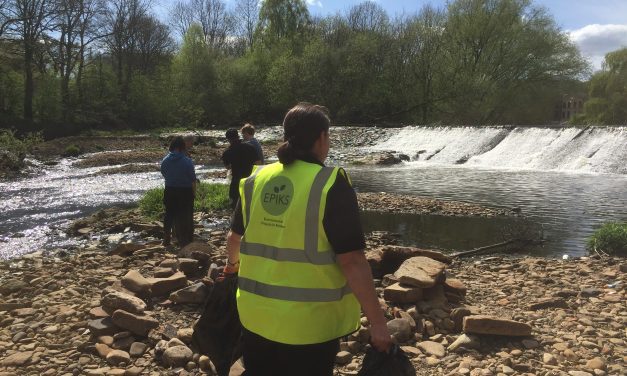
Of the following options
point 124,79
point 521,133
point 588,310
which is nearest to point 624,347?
point 588,310

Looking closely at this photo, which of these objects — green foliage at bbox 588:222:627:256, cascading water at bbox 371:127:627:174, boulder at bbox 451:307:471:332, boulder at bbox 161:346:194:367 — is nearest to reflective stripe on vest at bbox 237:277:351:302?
boulder at bbox 161:346:194:367

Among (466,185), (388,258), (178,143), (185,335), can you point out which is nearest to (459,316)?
(388,258)

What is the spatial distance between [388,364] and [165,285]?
3565mm

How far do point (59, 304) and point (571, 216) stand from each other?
1122 cm

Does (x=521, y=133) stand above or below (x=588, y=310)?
above

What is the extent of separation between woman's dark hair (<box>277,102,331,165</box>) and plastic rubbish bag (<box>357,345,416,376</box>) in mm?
956

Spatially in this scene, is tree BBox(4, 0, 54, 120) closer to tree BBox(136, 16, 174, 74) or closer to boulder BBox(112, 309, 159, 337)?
tree BBox(136, 16, 174, 74)

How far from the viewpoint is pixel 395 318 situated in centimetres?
448

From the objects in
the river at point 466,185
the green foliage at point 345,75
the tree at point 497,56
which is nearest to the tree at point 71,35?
the green foliage at point 345,75

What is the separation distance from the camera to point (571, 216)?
12062 mm

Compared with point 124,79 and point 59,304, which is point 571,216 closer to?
point 59,304

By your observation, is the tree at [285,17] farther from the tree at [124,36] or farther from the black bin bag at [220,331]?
the black bin bag at [220,331]

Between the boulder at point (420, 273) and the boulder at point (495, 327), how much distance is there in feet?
2.26

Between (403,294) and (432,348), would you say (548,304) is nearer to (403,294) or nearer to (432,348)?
(403,294)
